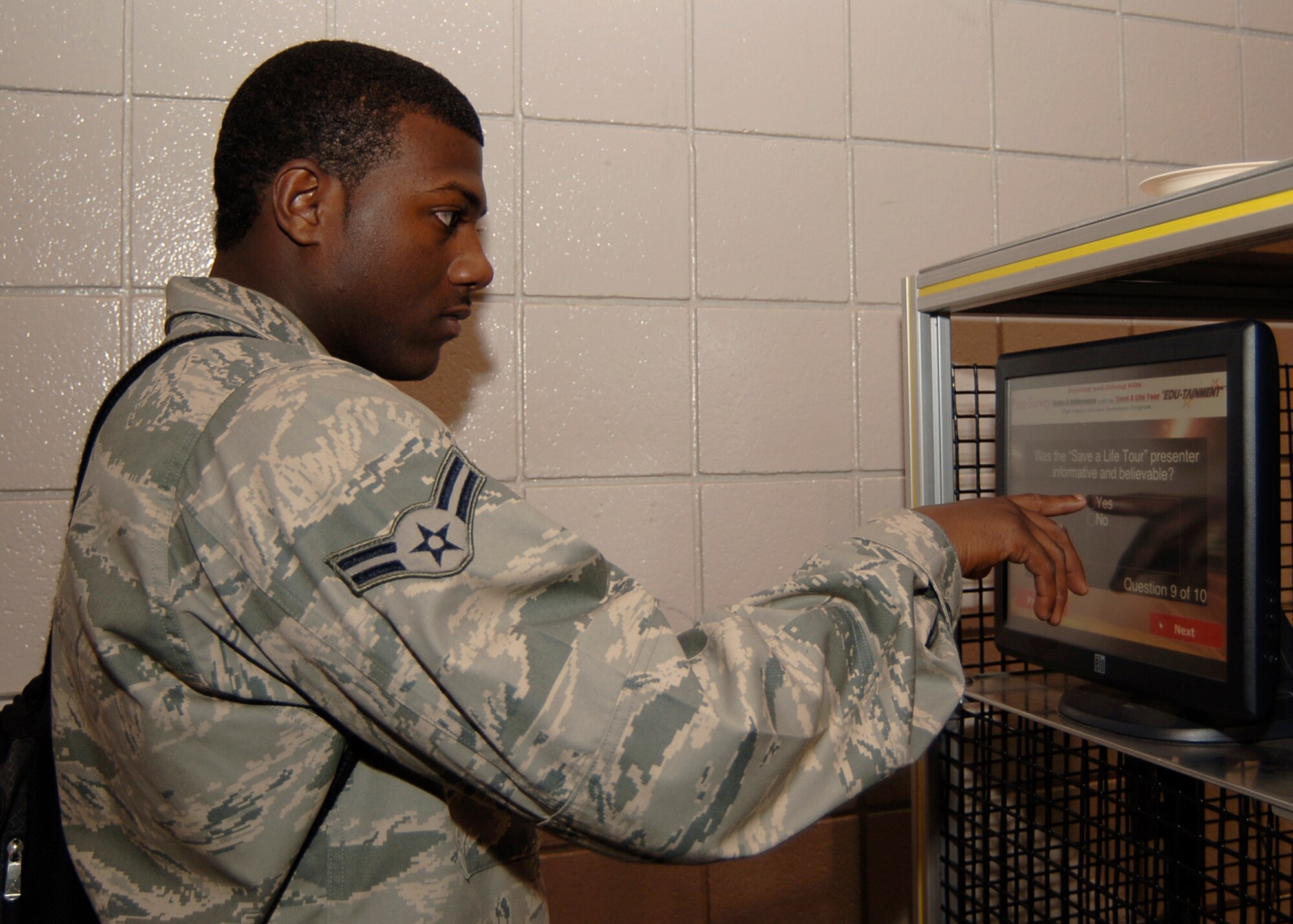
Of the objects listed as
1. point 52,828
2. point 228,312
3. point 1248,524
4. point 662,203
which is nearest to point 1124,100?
point 662,203

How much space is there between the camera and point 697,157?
4.98 feet

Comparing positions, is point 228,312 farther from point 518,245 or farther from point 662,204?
point 662,204

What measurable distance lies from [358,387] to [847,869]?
1.36 meters

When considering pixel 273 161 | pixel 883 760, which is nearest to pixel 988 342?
pixel 883 760

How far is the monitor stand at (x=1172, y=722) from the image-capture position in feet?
3.06

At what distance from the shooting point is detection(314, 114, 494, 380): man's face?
2.78ft

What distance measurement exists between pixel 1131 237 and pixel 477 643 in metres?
0.78

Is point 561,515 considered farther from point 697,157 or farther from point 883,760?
point 883,760

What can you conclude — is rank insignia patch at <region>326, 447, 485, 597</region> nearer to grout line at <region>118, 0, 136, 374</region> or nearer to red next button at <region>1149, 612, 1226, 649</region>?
red next button at <region>1149, 612, 1226, 649</region>

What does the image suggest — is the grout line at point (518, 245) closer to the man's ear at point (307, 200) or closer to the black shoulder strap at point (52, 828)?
the man's ear at point (307, 200)

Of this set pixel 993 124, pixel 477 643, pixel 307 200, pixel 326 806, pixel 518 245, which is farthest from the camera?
pixel 993 124

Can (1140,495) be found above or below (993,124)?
below

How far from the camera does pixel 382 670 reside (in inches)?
23.3

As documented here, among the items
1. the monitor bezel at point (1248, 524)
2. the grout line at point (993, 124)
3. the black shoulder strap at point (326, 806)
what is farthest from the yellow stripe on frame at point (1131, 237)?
the black shoulder strap at point (326, 806)
